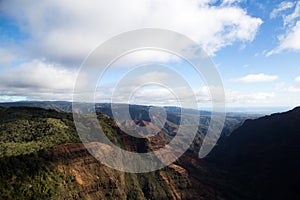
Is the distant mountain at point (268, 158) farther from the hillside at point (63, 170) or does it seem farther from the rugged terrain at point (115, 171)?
the hillside at point (63, 170)

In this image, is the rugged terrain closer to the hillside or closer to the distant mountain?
the hillside

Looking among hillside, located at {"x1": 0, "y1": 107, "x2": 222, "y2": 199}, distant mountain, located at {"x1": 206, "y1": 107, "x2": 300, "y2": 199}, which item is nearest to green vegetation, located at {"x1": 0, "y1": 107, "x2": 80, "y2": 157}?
hillside, located at {"x1": 0, "y1": 107, "x2": 222, "y2": 199}

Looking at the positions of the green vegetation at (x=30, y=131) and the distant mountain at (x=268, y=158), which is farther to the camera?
the distant mountain at (x=268, y=158)

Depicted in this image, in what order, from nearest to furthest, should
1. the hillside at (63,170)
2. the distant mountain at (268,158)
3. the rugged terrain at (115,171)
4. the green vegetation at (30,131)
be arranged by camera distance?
the hillside at (63,170), the rugged terrain at (115,171), the green vegetation at (30,131), the distant mountain at (268,158)

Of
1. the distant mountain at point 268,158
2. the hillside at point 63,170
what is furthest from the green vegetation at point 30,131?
the distant mountain at point 268,158

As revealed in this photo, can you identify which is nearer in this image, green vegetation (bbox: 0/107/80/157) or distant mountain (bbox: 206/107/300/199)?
green vegetation (bbox: 0/107/80/157)

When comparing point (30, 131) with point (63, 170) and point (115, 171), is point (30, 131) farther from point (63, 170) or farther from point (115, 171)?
point (115, 171)

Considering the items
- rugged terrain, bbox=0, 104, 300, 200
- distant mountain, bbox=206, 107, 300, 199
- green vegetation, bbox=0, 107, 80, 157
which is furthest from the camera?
distant mountain, bbox=206, 107, 300, 199

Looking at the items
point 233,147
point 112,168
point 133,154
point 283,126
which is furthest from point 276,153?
point 112,168

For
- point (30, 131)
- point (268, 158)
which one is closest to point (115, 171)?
point (30, 131)
